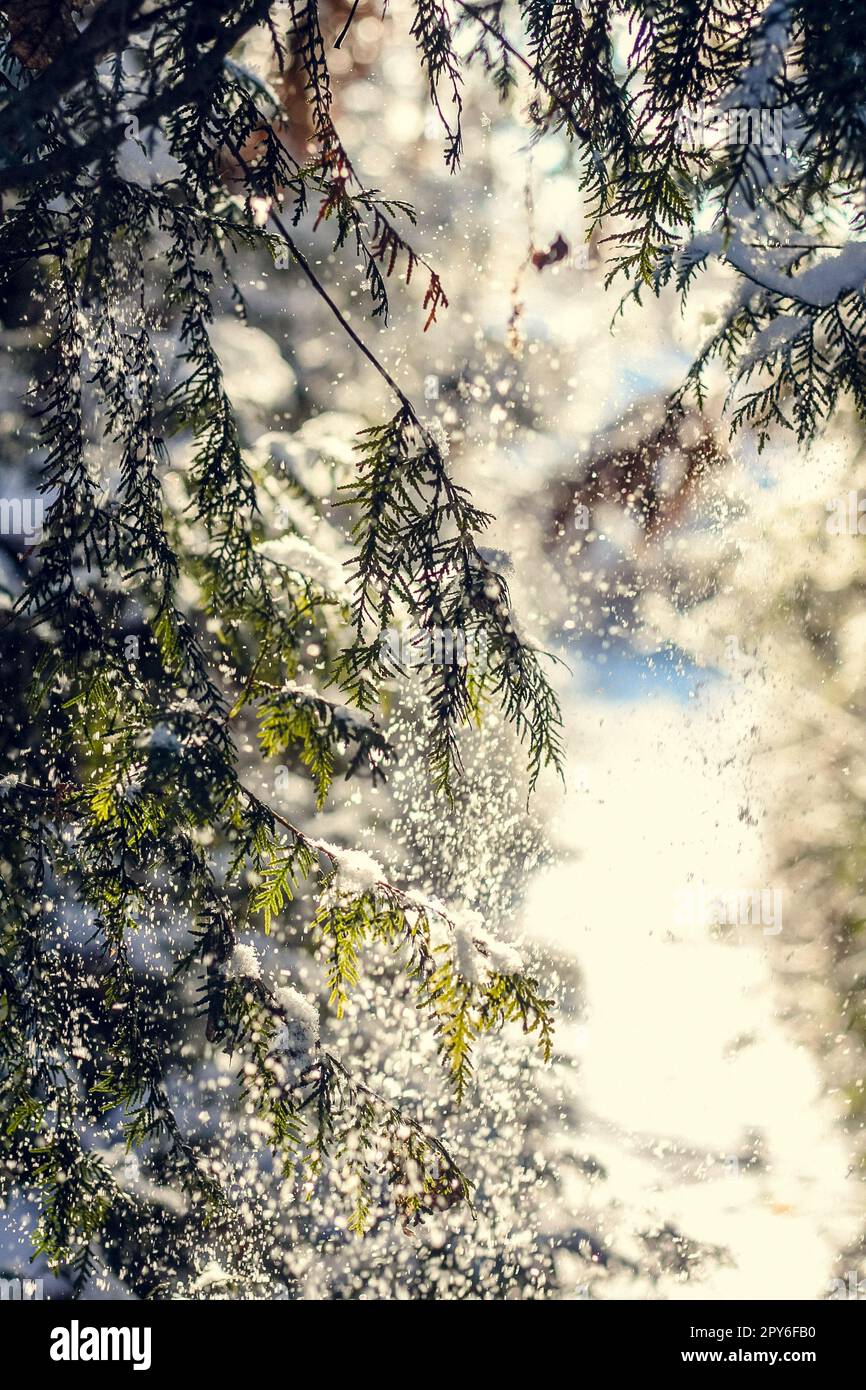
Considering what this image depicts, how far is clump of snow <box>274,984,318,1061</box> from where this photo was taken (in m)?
1.80

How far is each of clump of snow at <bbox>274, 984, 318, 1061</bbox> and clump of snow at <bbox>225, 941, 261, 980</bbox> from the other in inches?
3.4

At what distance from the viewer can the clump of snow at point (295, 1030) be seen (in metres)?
1.80

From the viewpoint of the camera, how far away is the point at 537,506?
514cm

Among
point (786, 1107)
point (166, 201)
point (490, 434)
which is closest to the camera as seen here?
point (166, 201)

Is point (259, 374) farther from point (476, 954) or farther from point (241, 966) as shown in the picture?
point (476, 954)

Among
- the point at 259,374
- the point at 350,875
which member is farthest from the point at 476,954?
the point at 259,374

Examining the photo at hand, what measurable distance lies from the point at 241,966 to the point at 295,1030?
6.4 inches

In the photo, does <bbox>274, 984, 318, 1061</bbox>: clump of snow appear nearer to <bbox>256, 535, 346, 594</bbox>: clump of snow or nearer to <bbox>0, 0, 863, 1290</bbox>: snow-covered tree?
<bbox>0, 0, 863, 1290</bbox>: snow-covered tree

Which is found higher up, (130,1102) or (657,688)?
(657,688)

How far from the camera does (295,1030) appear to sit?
5.96ft

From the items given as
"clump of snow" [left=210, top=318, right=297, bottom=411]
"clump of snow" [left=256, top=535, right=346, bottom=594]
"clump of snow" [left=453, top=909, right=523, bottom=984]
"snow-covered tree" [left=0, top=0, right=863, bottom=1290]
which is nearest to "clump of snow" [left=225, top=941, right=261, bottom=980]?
"snow-covered tree" [left=0, top=0, right=863, bottom=1290]
